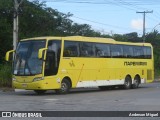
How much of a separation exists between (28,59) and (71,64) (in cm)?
270

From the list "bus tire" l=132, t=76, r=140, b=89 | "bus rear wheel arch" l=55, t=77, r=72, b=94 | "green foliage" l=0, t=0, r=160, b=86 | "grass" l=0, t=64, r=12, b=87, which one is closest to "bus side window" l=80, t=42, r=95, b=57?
"bus rear wheel arch" l=55, t=77, r=72, b=94

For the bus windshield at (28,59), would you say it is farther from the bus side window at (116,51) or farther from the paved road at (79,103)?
the bus side window at (116,51)

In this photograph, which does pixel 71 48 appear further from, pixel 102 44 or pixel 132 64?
pixel 132 64

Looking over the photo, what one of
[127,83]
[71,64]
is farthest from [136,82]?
[71,64]

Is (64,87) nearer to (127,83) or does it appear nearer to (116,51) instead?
(116,51)

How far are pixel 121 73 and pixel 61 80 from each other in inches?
277

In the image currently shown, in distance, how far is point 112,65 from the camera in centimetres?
3141

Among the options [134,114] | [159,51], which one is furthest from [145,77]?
[159,51]

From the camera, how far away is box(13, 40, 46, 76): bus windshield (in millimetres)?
25781

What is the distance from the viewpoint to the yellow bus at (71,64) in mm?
25812

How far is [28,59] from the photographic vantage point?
26.0 m

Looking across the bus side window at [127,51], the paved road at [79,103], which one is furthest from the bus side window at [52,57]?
the bus side window at [127,51]

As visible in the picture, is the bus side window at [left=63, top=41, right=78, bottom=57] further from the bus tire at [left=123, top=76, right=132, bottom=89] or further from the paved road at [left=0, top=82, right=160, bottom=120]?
the bus tire at [left=123, top=76, right=132, bottom=89]

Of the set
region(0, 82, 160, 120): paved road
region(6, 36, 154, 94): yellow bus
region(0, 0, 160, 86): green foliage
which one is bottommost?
region(0, 82, 160, 120): paved road
